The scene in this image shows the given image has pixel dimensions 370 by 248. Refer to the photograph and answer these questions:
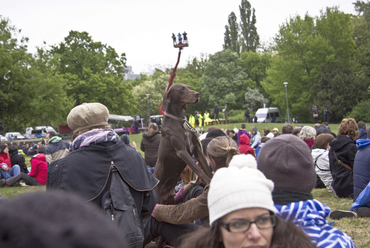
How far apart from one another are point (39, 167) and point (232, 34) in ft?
240

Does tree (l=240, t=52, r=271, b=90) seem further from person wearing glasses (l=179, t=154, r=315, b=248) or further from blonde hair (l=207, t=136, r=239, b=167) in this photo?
person wearing glasses (l=179, t=154, r=315, b=248)

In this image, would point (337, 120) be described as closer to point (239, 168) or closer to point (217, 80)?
point (217, 80)

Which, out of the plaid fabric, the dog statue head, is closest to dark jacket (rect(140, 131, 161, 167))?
the dog statue head

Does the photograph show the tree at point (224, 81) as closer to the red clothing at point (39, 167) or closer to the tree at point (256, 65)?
the tree at point (256, 65)

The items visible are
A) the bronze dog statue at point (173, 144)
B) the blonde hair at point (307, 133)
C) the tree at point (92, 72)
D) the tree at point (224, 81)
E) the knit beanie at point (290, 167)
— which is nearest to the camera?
the knit beanie at point (290, 167)

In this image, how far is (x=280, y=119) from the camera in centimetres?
5531

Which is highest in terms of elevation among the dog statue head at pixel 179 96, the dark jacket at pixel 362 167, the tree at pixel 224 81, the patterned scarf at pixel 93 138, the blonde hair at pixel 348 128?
the tree at pixel 224 81

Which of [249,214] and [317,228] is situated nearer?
[249,214]

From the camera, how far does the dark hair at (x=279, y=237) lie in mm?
1930

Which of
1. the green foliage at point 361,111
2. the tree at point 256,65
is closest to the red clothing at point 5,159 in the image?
the green foliage at point 361,111

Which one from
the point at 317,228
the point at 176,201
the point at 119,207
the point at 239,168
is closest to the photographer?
the point at 239,168

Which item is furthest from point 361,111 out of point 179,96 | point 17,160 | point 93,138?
point 93,138

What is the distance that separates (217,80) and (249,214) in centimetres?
6103

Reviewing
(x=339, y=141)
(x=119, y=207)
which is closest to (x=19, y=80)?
(x=339, y=141)
